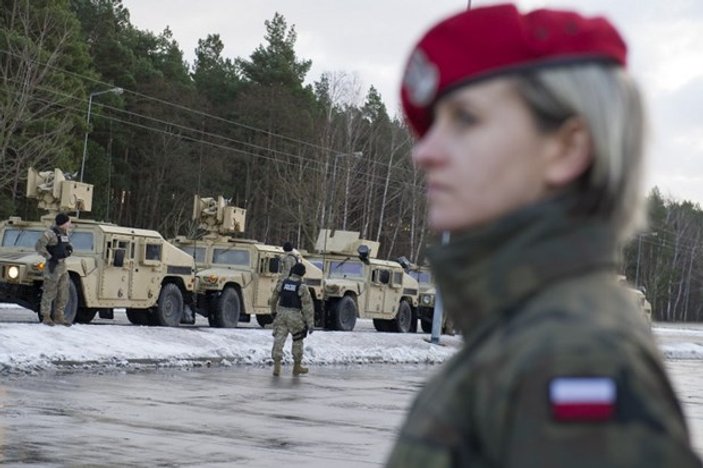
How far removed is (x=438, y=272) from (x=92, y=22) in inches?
2712

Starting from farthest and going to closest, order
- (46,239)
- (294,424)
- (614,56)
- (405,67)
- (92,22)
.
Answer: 1. (92,22)
2. (46,239)
3. (294,424)
4. (405,67)
5. (614,56)

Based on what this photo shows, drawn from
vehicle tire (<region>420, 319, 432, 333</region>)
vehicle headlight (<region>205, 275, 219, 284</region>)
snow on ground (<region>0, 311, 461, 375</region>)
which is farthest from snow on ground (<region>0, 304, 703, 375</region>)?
vehicle tire (<region>420, 319, 432, 333</region>)

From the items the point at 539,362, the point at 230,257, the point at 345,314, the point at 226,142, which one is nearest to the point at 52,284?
the point at 230,257

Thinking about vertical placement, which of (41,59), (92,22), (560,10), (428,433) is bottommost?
(428,433)

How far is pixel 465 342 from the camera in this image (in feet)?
5.36

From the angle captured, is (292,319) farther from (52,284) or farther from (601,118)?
(601,118)

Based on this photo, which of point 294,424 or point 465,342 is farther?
point 294,424

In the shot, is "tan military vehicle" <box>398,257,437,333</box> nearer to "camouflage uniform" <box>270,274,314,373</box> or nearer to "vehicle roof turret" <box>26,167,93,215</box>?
"vehicle roof turret" <box>26,167,93,215</box>

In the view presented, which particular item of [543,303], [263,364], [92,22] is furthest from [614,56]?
[92,22]

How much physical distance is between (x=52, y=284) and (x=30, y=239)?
3.71m

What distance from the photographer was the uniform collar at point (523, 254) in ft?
5.15

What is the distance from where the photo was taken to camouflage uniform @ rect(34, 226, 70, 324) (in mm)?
22391

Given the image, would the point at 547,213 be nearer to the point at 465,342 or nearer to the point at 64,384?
the point at 465,342

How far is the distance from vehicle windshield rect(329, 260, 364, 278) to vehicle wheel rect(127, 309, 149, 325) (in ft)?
27.1
